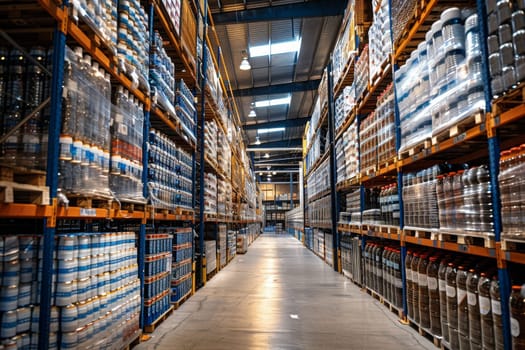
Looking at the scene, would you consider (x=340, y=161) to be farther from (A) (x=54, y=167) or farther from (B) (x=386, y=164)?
(A) (x=54, y=167)

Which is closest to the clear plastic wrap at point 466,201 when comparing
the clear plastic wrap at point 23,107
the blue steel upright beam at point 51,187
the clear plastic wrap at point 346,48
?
the blue steel upright beam at point 51,187

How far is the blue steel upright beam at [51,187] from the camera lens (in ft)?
7.75

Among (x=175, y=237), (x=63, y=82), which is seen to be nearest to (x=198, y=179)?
(x=175, y=237)

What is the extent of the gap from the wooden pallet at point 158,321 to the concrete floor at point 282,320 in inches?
2.6

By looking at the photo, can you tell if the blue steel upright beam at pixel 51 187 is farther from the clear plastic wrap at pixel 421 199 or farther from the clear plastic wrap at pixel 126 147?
the clear plastic wrap at pixel 421 199

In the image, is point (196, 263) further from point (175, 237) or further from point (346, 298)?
point (346, 298)

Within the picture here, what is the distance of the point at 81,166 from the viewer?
2.76 metres

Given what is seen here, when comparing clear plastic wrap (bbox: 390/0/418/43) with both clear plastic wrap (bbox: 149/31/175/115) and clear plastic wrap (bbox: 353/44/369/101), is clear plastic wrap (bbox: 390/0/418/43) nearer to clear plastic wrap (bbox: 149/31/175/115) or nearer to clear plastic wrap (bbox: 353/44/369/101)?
clear plastic wrap (bbox: 353/44/369/101)

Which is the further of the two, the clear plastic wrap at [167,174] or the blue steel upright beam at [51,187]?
the clear plastic wrap at [167,174]

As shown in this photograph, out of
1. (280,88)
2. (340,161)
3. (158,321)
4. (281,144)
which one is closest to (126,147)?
(158,321)

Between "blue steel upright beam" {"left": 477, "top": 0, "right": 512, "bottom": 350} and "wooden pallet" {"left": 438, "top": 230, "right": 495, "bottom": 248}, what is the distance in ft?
0.25

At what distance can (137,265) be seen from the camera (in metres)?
3.93

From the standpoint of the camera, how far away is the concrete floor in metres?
3.86

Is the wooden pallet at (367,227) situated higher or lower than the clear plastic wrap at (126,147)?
lower
